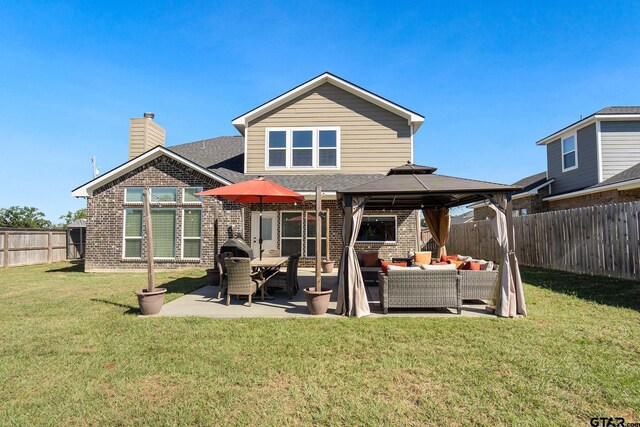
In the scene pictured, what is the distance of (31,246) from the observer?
53.7 ft

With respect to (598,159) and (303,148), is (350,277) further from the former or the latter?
(598,159)

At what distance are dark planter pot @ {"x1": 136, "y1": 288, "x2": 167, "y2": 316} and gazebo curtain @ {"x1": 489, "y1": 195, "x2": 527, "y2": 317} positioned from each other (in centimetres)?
634

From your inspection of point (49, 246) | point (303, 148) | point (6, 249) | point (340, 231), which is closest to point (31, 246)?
point (49, 246)

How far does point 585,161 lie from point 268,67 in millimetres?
14629

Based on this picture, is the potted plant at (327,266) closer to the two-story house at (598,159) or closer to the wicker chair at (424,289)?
the wicker chair at (424,289)

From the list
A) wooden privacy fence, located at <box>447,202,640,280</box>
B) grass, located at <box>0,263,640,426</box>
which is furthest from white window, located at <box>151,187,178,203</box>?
wooden privacy fence, located at <box>447,202,640,280</box>

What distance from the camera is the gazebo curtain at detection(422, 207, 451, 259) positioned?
11750 millimetres

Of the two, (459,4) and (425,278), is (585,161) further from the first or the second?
(425,278)

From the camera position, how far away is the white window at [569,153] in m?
15.9

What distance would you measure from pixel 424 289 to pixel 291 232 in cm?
759

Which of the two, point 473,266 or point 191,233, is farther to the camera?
point 191,233

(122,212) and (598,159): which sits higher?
(598,159)

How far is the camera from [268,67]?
13297 millimetres

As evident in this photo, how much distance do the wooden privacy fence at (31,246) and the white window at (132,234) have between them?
22.8ft
